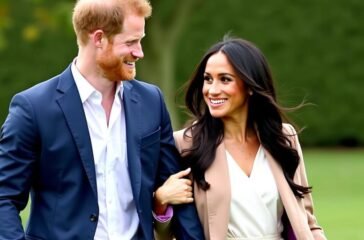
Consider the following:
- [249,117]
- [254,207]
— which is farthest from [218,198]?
[249,117]

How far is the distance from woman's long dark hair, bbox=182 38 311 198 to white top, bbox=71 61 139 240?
0.47 m

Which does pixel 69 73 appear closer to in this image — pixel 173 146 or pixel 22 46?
pixel 173 146

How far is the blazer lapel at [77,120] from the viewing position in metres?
4.79

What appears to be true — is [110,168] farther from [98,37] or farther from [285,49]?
[285,49]

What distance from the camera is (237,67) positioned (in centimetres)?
528

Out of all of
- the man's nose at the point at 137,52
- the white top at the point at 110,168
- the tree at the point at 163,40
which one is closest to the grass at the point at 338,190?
the tree at the point at 163,40

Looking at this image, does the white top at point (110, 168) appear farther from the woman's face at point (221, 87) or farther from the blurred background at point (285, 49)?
the blurred background at point (285, 49)

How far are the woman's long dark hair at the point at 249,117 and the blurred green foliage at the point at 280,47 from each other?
59.9 ft

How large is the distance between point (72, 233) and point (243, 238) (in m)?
0.83

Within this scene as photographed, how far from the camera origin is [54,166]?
4789 mm

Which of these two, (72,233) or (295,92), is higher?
(72,233)

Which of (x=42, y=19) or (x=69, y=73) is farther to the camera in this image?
(x=42, y=19)

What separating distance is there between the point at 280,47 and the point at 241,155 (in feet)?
63.1

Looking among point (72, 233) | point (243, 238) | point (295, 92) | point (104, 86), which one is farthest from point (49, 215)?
point (295, 92)
